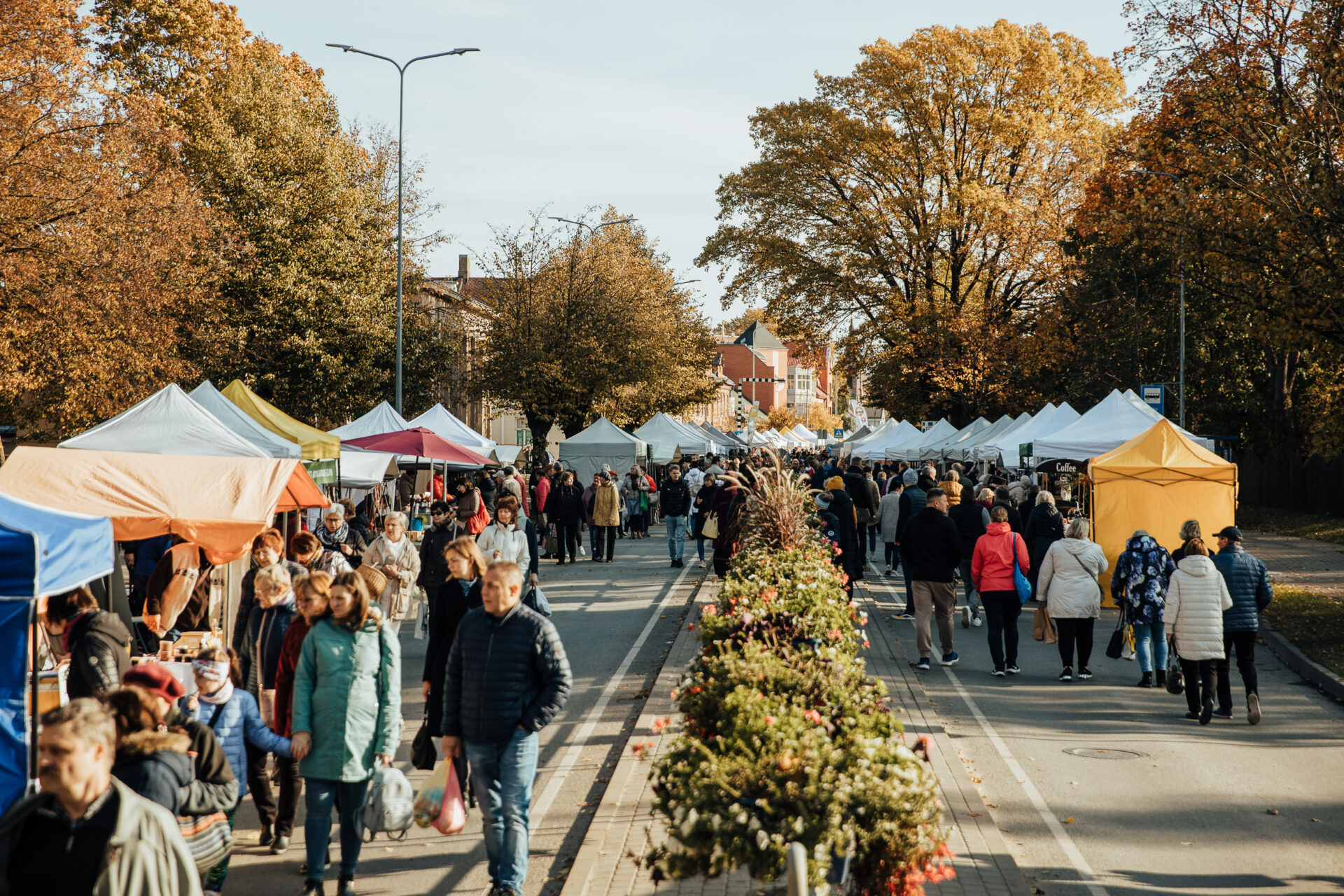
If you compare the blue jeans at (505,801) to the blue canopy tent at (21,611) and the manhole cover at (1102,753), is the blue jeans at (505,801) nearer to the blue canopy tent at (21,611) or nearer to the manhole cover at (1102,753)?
the blue canopy tent at (21,611)

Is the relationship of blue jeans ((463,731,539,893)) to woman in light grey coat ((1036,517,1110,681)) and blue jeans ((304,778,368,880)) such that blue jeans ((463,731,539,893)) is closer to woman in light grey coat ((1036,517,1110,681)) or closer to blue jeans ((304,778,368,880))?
blue jeans ((304,778,368,880))

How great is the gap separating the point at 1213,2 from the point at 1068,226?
21577 mm

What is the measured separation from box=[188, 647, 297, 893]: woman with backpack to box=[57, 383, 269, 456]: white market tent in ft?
22.2

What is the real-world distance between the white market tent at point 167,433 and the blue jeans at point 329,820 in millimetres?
6966

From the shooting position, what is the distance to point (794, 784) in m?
4.39

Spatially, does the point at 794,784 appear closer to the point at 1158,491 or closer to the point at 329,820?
the point at 329,820

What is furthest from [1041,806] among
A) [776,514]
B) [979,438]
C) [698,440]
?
[698,440]

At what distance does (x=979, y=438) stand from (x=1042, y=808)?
24.8 m

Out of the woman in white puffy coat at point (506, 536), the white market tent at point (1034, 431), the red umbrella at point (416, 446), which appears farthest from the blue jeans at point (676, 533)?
the woman in white puffy coat at point (506, 536)

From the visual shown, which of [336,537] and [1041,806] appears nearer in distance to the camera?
[1041,806]

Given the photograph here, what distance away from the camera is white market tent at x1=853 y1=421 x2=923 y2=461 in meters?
39.4

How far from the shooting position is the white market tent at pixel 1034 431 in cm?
2388

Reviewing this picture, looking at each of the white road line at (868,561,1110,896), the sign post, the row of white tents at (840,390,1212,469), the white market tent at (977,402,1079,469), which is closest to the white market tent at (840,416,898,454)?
the row of white tents at (840,390,1212,469)

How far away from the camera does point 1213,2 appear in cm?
1822
